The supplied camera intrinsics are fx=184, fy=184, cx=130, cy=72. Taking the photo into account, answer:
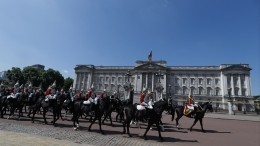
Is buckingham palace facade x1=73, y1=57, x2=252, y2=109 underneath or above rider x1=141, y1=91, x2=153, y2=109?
→ above

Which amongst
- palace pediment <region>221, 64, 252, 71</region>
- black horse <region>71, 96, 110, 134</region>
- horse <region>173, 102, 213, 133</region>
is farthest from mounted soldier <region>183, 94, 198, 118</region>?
Answer: palace pediment <region>221, 64, 252, 71</region>

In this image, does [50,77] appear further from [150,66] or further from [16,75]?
[150,66]

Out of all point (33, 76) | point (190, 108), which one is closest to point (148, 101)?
point (190, 108)

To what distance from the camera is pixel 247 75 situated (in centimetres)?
8556

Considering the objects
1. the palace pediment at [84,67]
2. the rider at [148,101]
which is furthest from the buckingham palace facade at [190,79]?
the rider at [148,101]

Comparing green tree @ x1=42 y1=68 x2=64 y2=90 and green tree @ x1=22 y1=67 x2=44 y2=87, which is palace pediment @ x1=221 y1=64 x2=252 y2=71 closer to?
green tree @ x1=42 y1=68 x2=64 y2=90

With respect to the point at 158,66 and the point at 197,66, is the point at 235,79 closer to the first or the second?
the point at 197,66

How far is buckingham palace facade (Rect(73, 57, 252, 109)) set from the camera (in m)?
86.1

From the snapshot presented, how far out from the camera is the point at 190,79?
93250 millimetres

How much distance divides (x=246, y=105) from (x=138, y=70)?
5270 cm

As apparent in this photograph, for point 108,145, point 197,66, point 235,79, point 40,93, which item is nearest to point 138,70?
point 197,66

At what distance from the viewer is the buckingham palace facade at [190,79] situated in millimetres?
86062

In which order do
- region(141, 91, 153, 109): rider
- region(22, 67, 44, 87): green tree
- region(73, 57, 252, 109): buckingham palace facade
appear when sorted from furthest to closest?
1. region(73, 57, 252, 109): buckingham palace facade
2. region(22, 67, 44, 87): green tree
3. region(141, 91, 153, 109): rider

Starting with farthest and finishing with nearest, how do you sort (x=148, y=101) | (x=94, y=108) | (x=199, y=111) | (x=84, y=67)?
1. (x=84, y=67)
2. (x=199, y=111)
3. (x=94, y=108)
4. (x=148, y=101)
